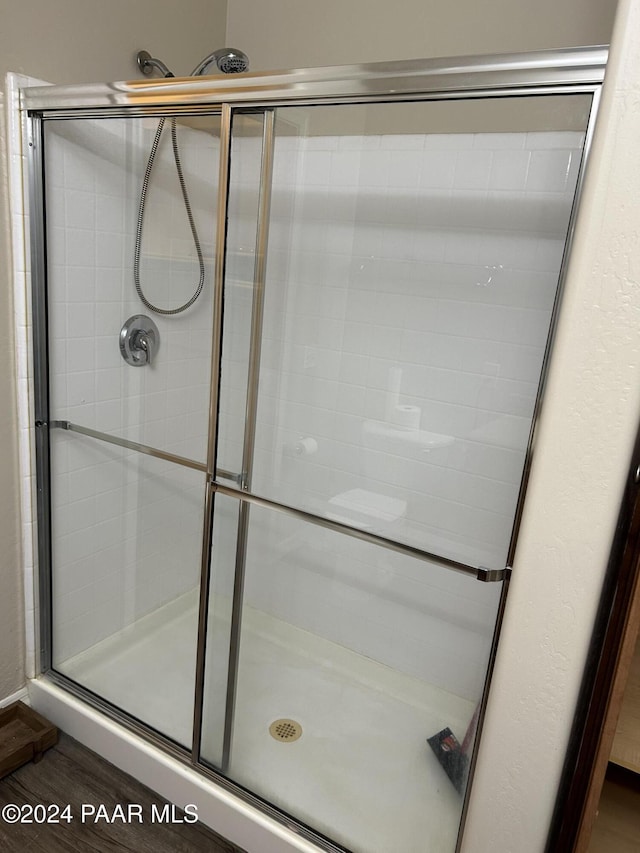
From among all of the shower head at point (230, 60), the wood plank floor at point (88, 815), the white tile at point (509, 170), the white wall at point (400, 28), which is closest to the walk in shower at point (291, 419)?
the white tile at point (509, 170)

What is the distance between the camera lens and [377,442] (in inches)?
71.5

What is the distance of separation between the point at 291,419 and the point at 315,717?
0.90 meters

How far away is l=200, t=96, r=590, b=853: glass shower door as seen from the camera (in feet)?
4.82

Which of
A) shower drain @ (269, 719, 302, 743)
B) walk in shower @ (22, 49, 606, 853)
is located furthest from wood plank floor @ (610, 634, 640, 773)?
shower drain @ (269, 719, 302, 743)

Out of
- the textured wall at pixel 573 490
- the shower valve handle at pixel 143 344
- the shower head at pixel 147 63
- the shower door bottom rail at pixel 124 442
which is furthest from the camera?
the shower valve handle at pixel 143 344

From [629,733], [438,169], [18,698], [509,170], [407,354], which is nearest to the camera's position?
[629,733]

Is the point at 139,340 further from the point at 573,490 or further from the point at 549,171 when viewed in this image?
the point at 573,490

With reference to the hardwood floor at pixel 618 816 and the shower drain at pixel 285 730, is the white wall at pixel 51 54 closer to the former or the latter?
the shower drain at pixel 285 730

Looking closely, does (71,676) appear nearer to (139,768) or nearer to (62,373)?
(139,768)

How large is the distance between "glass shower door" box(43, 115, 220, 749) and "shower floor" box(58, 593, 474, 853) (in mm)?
10

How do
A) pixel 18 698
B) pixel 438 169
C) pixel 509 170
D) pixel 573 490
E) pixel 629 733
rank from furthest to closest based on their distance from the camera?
pixel 18 698 → pixel 438 169 → pixel 509 170 → pixel 629 733 → pixel 573 490

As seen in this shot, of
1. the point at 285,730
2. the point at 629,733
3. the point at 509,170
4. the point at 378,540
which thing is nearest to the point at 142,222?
the point at 509,170

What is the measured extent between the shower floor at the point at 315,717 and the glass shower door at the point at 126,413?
0.01m

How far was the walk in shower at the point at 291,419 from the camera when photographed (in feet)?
4.68
